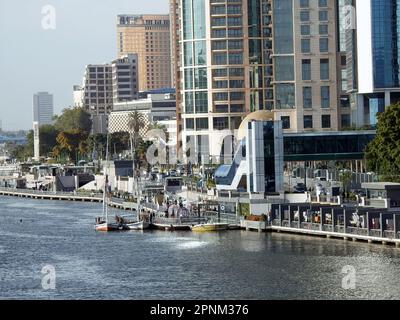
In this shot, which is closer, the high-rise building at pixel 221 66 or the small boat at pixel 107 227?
the small boat at pixel 107 227

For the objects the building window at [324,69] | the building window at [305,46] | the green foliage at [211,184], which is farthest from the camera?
the building window at [324,69]

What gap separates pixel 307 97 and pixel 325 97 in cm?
201

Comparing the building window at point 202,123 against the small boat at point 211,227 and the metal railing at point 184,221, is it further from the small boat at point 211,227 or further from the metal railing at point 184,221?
the small boat at point 211,227

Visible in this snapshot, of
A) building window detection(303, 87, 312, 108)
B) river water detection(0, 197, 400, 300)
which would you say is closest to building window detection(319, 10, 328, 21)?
building window detection(303, 87, 312, 108)

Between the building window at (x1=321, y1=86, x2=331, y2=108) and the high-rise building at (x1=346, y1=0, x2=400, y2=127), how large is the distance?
282 cm

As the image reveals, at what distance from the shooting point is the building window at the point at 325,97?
124256 mm

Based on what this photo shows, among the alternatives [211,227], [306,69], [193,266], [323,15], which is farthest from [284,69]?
[193,266]

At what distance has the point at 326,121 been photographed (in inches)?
4919

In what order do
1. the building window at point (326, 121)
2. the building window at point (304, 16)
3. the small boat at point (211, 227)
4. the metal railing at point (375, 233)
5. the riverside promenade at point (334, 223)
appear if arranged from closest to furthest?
the riverside promenade at point (334, 223) → the metal railing at point (375, 233) → the small boat at point (211, 227) → the building window at point (304, 16) → the building window at point (326, 121)

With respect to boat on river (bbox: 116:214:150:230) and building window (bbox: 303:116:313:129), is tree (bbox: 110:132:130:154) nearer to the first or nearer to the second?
building window (bbox: 303:116:313:129)

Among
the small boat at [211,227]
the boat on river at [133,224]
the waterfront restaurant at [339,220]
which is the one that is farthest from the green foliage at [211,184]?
the waterfront restaurant at [339,220]

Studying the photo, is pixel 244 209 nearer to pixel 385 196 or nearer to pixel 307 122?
pixel 385 196

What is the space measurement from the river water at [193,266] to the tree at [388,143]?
1440 cm
